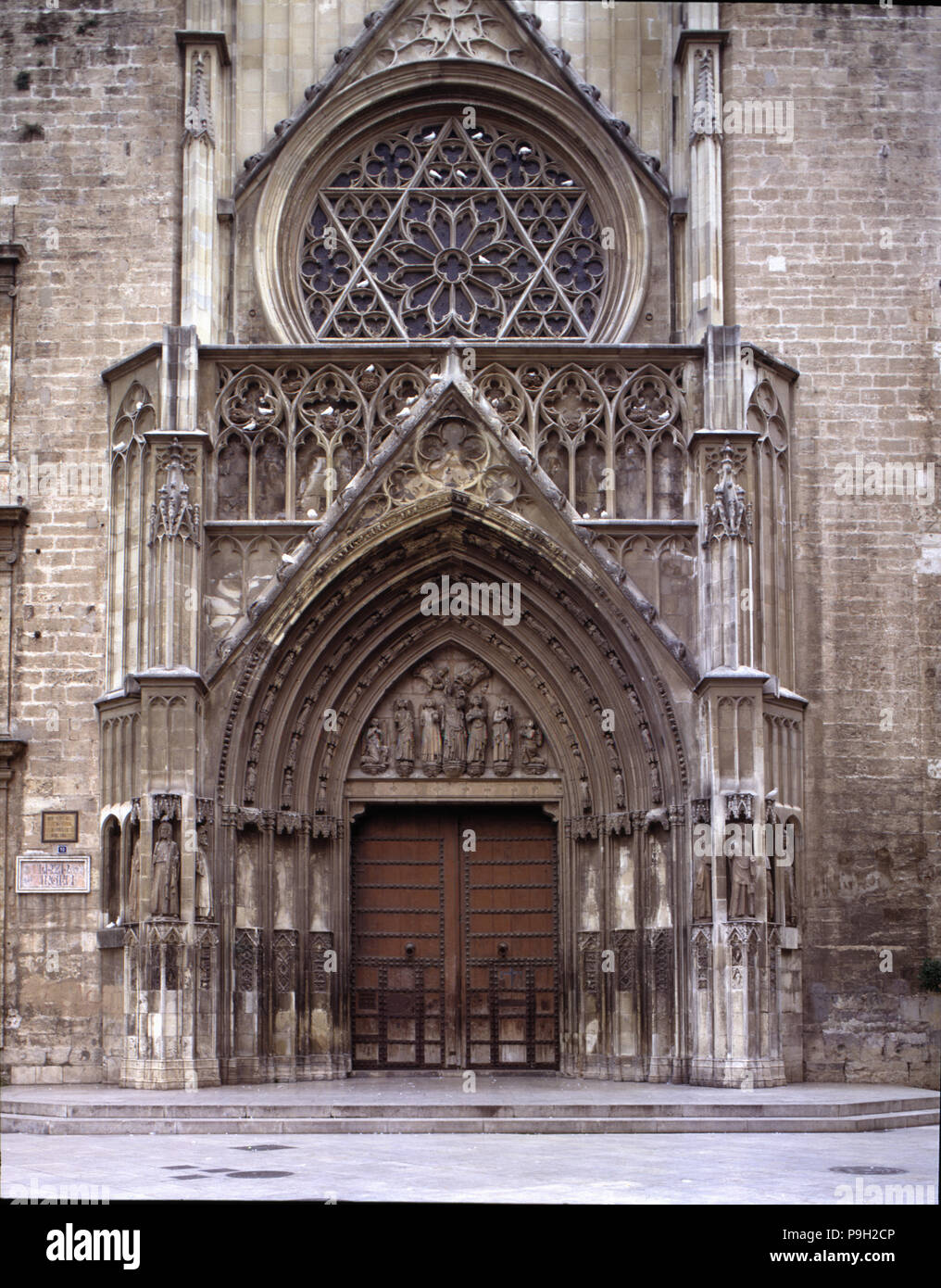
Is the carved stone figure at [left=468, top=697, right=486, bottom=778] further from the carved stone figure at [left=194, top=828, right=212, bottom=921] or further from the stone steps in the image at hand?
the stone steps

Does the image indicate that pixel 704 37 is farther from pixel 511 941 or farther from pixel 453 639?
pixel 511 941

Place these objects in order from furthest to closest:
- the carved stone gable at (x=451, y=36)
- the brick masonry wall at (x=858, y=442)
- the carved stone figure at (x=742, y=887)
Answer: the carved stone gable at (x=451, y=36)
the brick masonry wall at (x=858, y=442)
the carved stone figure at (x=742, y=887)

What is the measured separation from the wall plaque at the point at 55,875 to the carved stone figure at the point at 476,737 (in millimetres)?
4332

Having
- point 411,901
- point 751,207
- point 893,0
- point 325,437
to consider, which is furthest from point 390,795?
point 893,0

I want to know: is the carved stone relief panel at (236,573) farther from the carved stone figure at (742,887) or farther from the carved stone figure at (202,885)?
the carved stone figure at (742,887)

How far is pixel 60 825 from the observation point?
65.9ft

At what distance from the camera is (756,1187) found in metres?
10.4

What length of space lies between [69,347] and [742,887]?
958 cm

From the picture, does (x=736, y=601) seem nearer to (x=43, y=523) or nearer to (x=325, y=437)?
(x=325, y=437)

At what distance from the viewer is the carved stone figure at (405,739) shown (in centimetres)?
2089

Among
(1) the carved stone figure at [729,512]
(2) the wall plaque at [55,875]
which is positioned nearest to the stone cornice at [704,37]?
(1) the carved stone figure at [729,512]

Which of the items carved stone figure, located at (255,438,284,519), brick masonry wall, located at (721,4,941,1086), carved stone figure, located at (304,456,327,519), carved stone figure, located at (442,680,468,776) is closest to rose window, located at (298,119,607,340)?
carved stone figure, located at (255,438,284,519)

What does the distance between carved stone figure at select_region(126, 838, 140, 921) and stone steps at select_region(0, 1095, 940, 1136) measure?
10.2 ft

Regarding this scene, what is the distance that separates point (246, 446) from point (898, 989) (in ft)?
30.1
